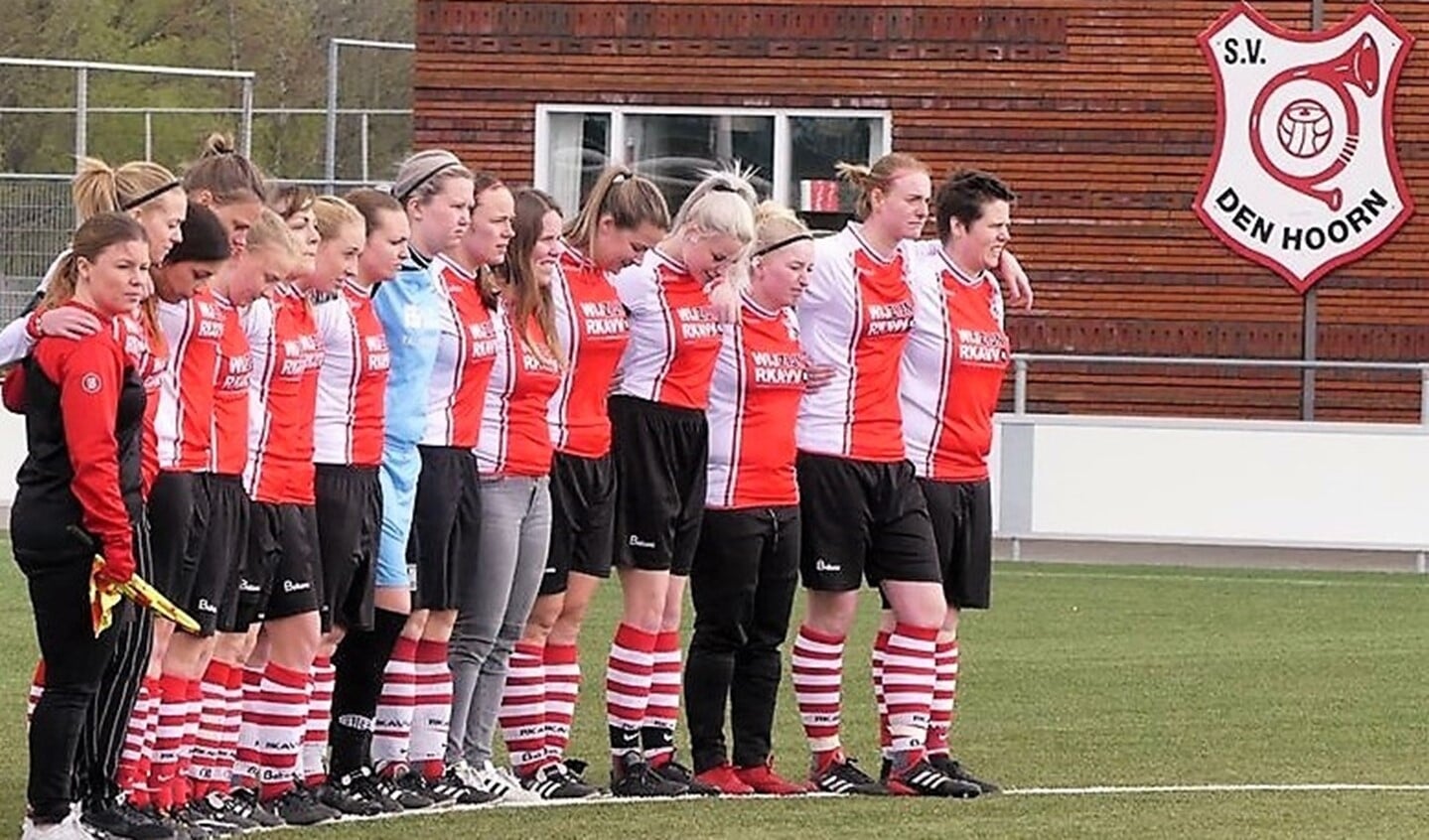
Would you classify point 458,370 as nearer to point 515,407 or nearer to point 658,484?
point 515,407

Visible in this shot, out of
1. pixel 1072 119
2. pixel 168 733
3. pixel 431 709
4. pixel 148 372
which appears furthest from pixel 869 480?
pixel 1072 119

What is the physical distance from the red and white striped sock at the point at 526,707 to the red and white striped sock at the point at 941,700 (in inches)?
48.3

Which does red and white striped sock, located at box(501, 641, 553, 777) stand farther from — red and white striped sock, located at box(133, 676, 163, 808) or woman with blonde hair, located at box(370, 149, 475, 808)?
red and white striped sock, located at box(133, 676, 163, 808)

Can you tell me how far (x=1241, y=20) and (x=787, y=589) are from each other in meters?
14.0

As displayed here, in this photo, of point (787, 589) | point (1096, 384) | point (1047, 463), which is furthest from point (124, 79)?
point (787, 589)

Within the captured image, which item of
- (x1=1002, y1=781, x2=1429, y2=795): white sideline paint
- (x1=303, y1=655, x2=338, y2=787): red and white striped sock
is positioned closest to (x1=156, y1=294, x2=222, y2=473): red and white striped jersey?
(x1=303, y1=655, x2=338, y2=787): red and white striped sock

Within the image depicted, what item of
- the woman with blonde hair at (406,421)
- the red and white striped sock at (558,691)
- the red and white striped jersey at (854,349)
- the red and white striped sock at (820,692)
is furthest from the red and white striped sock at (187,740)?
the red and white striped jersey at (854,349)

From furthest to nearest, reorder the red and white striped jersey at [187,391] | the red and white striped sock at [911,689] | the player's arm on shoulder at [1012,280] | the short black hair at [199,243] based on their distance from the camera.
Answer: the player's arm on shoulder at [1012,280], the red and white striped sock at [911,689], the red and white striped jersey at [187,391], the short black hair at [199,243]

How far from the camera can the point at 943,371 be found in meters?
10.6

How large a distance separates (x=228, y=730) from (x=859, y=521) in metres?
2.20

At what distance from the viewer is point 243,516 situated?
29.6ft

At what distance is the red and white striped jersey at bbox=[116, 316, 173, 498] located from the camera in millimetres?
8484

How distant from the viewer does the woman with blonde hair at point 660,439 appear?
1022 centimetres

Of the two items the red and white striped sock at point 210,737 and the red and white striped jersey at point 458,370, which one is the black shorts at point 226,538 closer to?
the red and white striped sock at point 210,737
